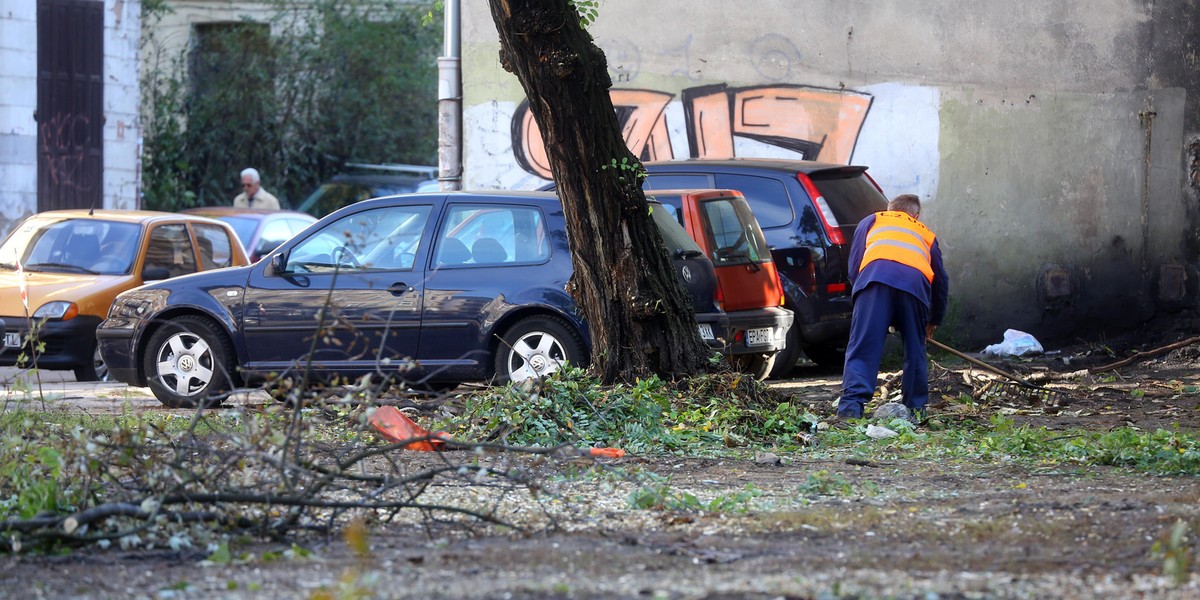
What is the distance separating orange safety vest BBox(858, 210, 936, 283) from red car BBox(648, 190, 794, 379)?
162 centimetres

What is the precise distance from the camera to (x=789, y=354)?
458 inches

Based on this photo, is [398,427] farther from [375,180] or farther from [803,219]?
[375,180]

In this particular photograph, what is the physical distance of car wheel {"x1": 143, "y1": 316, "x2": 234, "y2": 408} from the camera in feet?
32.7

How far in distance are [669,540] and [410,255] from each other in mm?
5064

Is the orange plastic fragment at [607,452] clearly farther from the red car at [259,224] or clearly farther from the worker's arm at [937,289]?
the red car at [259,224]

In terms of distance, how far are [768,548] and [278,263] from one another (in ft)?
19.3

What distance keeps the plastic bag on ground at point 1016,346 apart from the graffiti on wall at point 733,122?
241 centimetres

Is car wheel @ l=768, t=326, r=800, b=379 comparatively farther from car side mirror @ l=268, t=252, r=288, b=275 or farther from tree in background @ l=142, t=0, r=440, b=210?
tree in background @ l=142, t=0, r=440, b=210

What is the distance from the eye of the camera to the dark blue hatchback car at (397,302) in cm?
945

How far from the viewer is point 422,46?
27.0 m

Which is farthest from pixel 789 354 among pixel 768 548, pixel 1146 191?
pixel 768 548

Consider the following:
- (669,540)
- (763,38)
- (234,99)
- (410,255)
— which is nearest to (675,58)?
(763,38)

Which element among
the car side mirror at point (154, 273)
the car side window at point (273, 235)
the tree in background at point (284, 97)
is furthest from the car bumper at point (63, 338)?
the tree in background at point (284, 97)

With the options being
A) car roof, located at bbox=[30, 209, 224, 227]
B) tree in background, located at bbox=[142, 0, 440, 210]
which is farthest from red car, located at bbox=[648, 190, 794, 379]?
tree in background, located at bbox=[142, 0, 440, 210]
